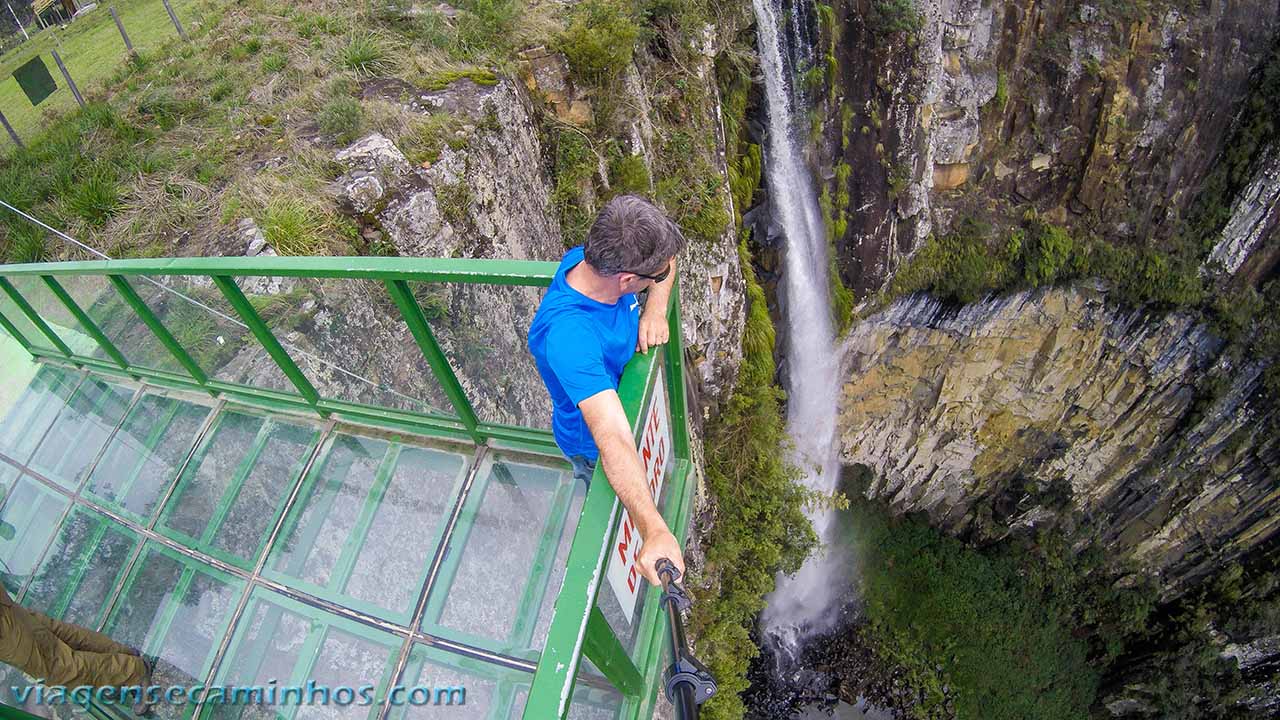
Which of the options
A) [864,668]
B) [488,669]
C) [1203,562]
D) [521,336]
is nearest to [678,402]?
[521,336]

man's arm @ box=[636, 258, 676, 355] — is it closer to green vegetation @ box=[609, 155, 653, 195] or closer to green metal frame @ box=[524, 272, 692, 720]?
green metal frame @ box=[524, 272, 692, 720]

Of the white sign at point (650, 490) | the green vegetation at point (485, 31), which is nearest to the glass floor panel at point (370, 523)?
the white sign at point (650, 490)

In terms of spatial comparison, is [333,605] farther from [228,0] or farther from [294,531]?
[228,0]

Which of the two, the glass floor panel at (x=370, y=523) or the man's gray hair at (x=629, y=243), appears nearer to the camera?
the man's gray hair at (x=629, y=243)

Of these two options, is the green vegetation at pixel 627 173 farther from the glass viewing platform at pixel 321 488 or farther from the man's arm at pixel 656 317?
the man's arm at pixel 656 317

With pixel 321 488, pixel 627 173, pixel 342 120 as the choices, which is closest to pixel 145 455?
pixel 321 488
